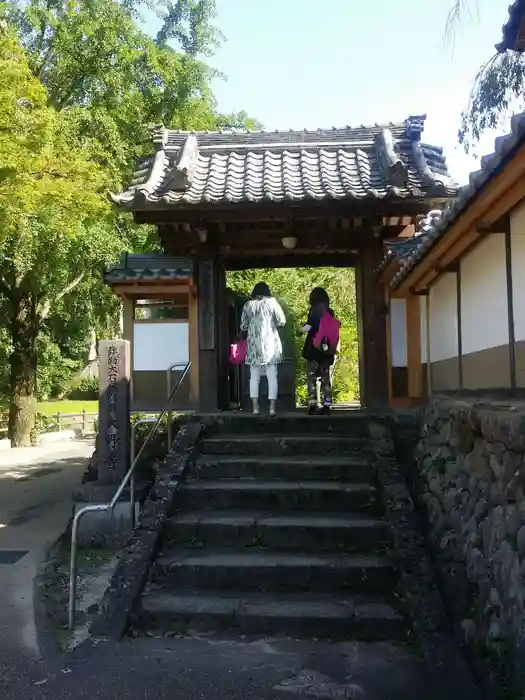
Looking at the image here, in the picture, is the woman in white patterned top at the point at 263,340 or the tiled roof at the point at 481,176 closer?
the tiled roof at the point at 481,176

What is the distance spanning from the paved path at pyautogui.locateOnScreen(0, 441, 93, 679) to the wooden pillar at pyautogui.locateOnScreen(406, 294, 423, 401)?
19.7 feet

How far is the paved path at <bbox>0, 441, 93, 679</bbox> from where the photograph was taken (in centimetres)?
541

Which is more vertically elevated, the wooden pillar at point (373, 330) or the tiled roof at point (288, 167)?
the tiled roof at point (288, 167)

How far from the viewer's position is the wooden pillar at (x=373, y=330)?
9.16m

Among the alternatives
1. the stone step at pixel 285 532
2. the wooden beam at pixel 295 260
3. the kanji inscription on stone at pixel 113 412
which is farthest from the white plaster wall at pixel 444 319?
the kanji inscription on stone at pixel 113 412

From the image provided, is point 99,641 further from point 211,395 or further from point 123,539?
point 211,395

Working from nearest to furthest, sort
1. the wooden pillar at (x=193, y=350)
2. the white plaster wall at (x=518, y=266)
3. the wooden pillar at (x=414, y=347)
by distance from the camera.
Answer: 1. the white plaster wall at (x=518, y=266)
2. the wooden pillar at (x=414, y=347)
3. the wooden pillar at (x=193, y=350)

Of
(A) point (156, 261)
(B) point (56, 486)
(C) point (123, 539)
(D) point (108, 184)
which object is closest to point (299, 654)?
(C) point (123, 539)

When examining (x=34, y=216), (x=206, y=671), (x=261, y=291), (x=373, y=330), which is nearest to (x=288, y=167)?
(x=261, y=291)

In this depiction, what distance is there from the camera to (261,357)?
8.43 meters

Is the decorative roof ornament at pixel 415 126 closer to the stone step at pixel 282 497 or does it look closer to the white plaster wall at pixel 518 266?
the white plaster wall at pixel 518 266

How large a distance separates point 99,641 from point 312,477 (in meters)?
2.95

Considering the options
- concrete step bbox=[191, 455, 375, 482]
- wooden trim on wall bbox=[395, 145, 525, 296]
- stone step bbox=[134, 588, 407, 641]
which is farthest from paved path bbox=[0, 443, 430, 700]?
wooden trim on wall bbox=[395, 145, 525, 296]

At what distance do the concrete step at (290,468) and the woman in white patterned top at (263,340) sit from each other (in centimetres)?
123
